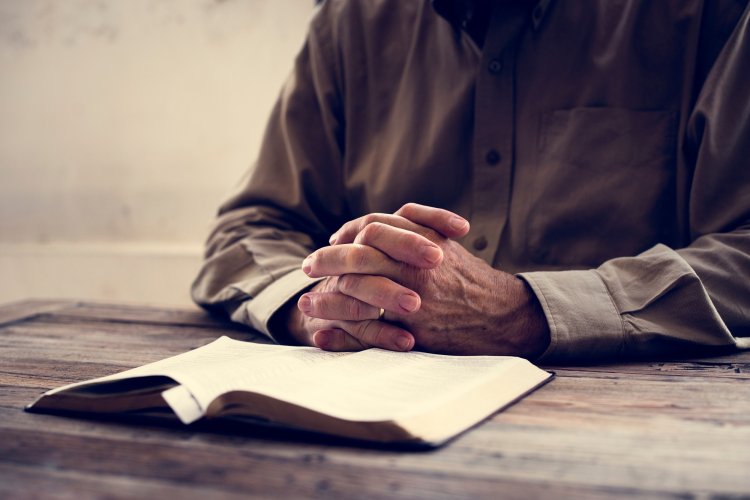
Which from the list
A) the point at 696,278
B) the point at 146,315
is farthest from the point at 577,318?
the point at 146,315

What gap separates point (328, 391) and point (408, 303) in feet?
0.86

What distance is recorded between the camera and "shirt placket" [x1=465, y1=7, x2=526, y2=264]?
1.25 metres

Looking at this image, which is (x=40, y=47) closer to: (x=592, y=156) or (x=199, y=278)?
(x=199, y=278)

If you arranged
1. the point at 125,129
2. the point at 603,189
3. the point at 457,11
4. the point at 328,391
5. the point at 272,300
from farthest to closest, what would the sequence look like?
the point at 125,129 < the point at 457,11 < the point at 603,189 < the point at 272,300 < the point at 328,391

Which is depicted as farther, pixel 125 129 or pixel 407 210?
pixel 125 129

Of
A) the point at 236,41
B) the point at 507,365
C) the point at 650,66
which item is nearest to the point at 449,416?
the point at 507,365

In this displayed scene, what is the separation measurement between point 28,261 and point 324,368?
1945 mm

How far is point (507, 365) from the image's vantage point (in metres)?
0.73

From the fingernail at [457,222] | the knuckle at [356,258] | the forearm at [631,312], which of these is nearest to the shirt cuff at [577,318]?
the forearm at [631,312]

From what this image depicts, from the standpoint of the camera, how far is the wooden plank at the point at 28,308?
126 centimetres

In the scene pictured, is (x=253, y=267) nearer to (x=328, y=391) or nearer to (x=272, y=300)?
(x=272, y=300)

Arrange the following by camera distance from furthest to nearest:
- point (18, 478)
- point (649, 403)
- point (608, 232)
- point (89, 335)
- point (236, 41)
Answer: point (236, 41), point (608, 232), point (89, 335), point (649, 403), point (18, 478)

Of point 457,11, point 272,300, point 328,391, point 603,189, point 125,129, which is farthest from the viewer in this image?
point 125,129

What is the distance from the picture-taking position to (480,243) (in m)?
1.26
